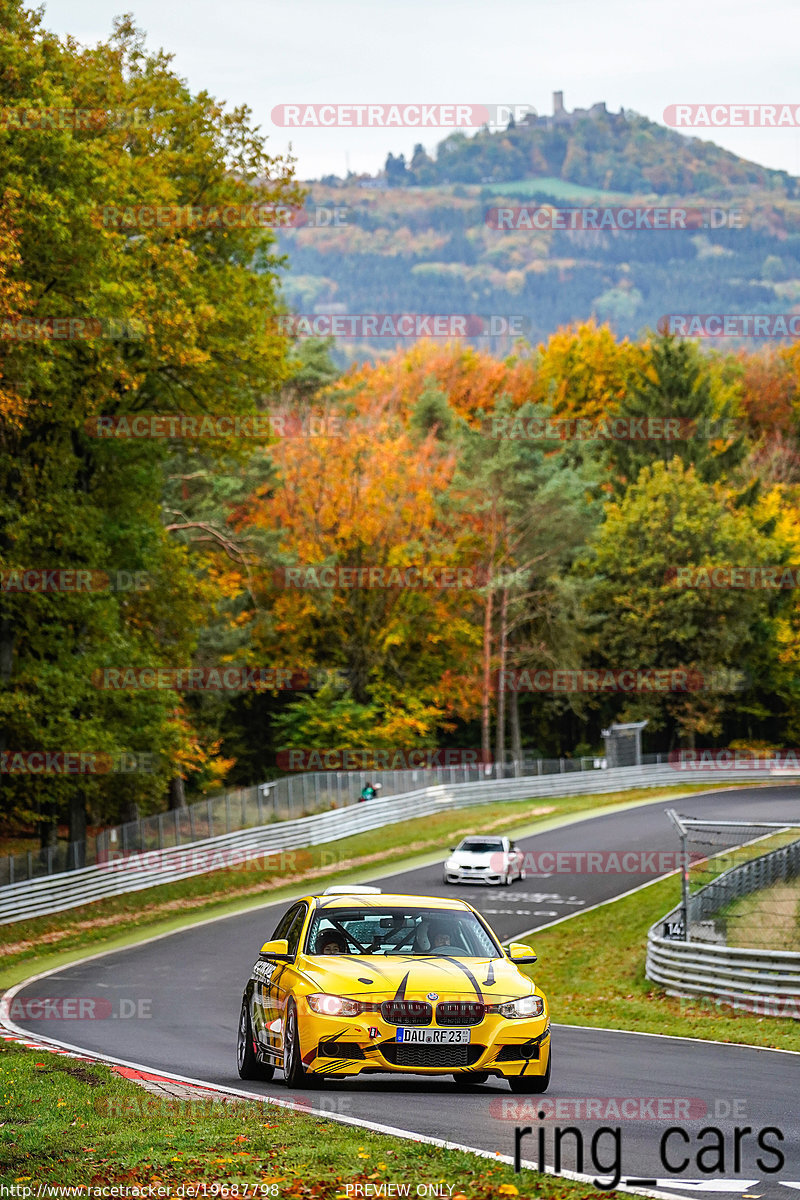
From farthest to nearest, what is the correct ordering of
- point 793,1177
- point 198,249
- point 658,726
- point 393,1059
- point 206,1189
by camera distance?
1. point 658,726
2. point 198,249
3. point 393,1059
4. point 793,1177
5. point 206,1189

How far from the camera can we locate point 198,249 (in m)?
35.8

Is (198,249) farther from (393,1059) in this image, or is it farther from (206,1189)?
(206,1189)

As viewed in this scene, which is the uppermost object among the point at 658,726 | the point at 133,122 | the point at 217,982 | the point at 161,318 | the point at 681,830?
the point at 133,122

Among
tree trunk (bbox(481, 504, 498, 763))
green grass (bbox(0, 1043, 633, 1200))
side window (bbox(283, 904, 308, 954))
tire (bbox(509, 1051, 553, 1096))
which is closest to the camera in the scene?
green grass (bbox(0, 1043, 633, 1200))

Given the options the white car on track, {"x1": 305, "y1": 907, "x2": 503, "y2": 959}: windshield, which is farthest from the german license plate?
the white car on track

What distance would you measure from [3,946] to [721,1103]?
22152 millimetres

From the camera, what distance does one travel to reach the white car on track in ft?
125

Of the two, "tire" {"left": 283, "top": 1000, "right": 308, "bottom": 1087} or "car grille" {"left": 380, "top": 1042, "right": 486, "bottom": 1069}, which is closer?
"car grille" {"left": 380, "top": 1042, "right": 486, "bottom": 1069}

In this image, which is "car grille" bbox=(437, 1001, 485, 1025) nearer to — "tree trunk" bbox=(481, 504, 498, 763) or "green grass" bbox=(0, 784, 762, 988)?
"green grass" bbox=(0, 784, 762, 988)

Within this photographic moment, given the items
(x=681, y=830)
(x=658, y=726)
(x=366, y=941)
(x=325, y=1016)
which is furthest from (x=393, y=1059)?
(x=658, y=726)

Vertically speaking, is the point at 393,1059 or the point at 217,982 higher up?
the point at 393,1059

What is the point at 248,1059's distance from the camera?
11938 mm

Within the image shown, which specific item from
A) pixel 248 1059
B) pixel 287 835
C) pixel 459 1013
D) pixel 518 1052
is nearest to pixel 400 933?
pixel 459 1013

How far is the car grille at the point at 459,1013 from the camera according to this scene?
10.4m
